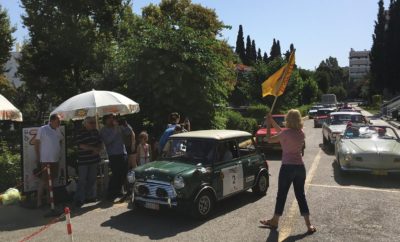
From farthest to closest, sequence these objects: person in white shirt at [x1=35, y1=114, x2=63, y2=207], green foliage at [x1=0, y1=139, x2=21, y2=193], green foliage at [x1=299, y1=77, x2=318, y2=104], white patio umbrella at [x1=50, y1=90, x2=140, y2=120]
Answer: green foliage at [x1=299, y1=77, x2=318, y2=104] < green foliage at [x1=0, y1=139, x2=21, y2=193] < white patio umbrella at [x1=50, y1=90, x2=140, y2=120] < person in white shirt at [x1=35, y1=114, x2=63, y2=207]

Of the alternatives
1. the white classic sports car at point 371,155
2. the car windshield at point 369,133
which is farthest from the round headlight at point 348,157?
the car windshield at point 369,133

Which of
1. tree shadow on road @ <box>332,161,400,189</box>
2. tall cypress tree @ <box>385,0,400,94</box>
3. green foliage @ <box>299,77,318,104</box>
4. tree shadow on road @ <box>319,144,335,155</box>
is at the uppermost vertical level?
tall cypress tree @ <box>385,0,400,94</box>

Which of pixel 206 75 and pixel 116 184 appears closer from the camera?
pixel 116 184

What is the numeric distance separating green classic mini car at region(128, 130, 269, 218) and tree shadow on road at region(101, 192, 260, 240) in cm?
26

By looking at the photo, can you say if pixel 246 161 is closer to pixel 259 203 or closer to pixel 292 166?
pixel 259 203

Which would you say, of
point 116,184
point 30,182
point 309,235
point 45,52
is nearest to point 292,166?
point 309,235

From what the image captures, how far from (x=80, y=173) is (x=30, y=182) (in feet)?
3.51

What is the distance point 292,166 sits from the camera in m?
6.73

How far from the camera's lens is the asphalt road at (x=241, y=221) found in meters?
6.72

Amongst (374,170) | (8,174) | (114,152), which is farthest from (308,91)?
(8,174)

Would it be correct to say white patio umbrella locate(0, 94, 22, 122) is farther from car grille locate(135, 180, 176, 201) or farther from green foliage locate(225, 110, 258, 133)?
green foliage locate(225, 110, 258, 133)

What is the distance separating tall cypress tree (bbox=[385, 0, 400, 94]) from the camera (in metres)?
64.4

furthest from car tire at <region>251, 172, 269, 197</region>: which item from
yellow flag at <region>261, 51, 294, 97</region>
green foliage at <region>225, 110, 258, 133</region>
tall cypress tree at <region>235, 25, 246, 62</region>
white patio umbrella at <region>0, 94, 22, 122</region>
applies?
tall cypress tree at <region>235, 25, 246, 62</region>

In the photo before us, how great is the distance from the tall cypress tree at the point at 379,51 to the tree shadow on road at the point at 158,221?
6597 cm
